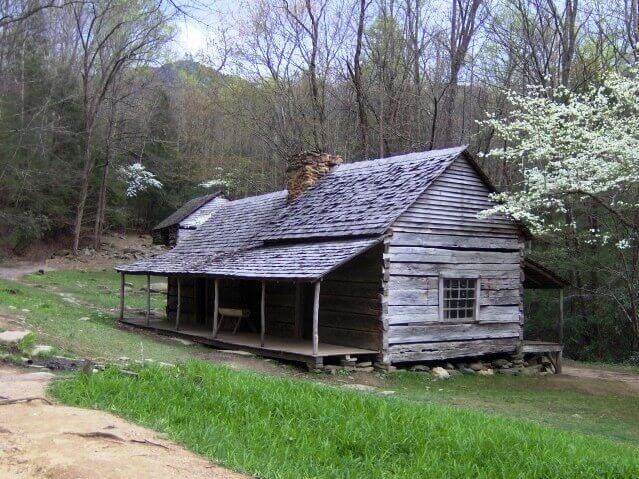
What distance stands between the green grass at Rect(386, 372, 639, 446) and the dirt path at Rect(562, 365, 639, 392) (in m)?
0.65

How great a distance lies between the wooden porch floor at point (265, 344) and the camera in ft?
46.3

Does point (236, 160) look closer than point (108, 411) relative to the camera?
No

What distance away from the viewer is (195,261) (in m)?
19.1

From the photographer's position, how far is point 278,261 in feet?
50.5

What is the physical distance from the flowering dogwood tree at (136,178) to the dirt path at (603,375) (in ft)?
103

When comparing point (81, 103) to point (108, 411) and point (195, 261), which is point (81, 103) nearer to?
point (195, 261)

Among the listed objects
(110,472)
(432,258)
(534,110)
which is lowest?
(110,472)

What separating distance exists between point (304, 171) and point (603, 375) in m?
10.0

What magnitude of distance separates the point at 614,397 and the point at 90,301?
1927cm

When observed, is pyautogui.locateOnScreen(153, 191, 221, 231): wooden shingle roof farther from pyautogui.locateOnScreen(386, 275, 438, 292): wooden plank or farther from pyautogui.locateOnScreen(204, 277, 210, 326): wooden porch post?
pyautogui.locateOnScreen(386, 275, 438, 292): wooden plank

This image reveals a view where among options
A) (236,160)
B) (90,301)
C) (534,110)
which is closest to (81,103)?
(236,160)

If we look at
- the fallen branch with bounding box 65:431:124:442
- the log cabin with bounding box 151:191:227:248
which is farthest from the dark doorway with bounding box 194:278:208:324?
the log cabin with bounding box 151:191:227:248

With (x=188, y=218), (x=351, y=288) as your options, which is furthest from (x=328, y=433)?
(x=188, y=218)

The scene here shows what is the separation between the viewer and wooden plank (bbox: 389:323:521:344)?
14.9m
